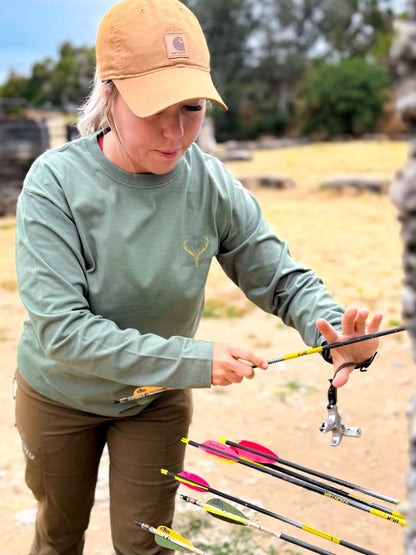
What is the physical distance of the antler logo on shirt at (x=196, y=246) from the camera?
2051 mm

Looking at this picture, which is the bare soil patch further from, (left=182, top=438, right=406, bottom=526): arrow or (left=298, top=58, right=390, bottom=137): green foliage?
(left=298, top=58, right=390, bottom=137): green foliage

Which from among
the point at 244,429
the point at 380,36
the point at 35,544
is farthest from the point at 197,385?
the point at 380,36

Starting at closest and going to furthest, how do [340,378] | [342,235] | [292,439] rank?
[340,378] → [292,439] → [342,235]

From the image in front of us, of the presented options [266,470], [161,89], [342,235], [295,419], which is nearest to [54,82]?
[342,235]

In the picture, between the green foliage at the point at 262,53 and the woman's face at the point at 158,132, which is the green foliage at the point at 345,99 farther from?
the woman's face at the point at 158,132

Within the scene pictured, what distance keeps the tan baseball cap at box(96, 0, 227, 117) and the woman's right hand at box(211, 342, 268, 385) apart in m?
0.60

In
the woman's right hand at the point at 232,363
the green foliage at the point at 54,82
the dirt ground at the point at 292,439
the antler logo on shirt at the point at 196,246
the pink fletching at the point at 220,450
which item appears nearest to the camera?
the woman's right hand at the point at 232,363

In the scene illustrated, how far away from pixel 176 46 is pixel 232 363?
81 centimetres

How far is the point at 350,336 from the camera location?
1920 millimetres

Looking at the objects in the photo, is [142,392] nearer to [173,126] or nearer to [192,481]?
[192,481]

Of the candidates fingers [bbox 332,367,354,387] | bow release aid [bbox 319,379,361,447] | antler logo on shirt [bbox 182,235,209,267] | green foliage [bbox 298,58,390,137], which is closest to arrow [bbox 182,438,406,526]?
bow release aid [bbox 319,379,361,447]

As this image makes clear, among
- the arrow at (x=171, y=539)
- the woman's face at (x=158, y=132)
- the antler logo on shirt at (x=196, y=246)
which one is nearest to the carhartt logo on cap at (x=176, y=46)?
the woman's face at (x=158, y=132)

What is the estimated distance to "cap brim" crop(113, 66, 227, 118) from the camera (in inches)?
68.0

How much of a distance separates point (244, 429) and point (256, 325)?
1.72 metres
